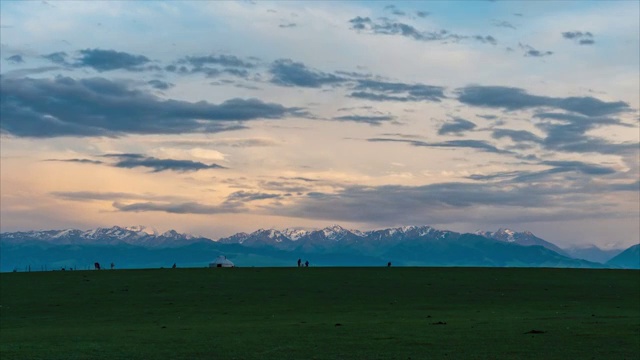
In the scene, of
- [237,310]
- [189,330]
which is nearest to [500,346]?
[189,330]

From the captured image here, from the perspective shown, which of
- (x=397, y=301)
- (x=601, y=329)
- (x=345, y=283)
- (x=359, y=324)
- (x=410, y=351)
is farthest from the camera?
(x=345, y=283)

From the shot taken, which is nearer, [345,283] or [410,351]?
[410,351]

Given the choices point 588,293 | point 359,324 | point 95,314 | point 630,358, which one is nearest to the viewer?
point 630,358

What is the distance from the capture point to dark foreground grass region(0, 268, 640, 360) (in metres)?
33.7

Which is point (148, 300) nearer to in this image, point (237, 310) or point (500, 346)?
point (237, 310)

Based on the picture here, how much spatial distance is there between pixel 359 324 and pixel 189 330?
901 centimetres

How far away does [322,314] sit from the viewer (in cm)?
5688

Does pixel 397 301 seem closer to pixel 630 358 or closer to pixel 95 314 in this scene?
pixel 95 314

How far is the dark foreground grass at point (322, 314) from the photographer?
111ft

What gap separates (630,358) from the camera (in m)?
30.2

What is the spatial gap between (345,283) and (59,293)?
84.9 ft

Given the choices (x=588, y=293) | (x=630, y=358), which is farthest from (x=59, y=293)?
(x=630, y=358)

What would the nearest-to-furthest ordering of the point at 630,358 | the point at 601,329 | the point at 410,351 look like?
the point at 630,358 → the point at 410,351 → the point at 601,329

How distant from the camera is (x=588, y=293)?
74.8 meters
